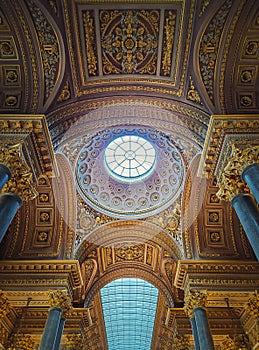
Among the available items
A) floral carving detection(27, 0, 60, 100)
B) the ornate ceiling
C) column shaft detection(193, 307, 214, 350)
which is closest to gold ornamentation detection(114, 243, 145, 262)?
the ornate ceiling

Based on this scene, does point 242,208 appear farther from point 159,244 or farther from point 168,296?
point 168,296

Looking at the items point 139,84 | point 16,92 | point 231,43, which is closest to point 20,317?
point 16,92

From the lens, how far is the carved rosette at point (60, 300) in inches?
382

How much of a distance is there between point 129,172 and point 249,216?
329 inches

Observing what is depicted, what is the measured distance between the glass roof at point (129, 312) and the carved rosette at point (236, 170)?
12440 millimetres

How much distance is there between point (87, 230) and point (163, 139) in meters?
4.35

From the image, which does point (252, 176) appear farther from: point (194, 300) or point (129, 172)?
point (129, 172)

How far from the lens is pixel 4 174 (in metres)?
6.40

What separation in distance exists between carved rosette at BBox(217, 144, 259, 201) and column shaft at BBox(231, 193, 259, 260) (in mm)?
148

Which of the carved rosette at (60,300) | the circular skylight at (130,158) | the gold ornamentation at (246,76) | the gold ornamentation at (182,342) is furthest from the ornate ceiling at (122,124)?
the circular skylight at (130,158)

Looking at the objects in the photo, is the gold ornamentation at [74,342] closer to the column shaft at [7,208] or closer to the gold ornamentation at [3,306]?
the gold ornamentation at [3,306]

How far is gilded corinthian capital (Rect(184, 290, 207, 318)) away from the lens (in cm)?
955

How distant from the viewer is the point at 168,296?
1281 centimetres

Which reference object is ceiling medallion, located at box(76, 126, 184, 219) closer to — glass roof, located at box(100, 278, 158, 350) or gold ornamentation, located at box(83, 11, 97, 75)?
gold ornamentation, located at box(83, 11, 97, 75)
